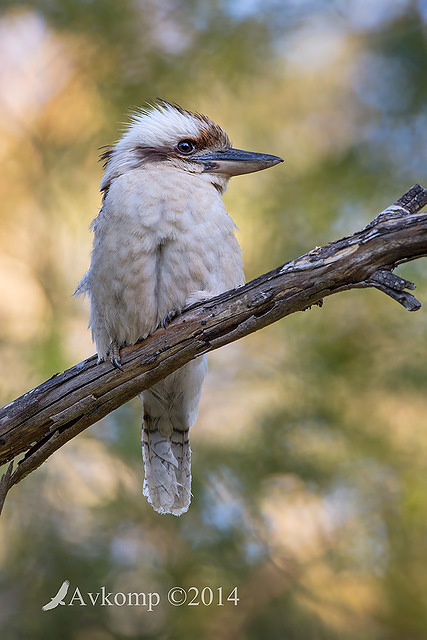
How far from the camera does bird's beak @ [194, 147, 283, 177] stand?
2795 mm

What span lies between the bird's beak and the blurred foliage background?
826 mm

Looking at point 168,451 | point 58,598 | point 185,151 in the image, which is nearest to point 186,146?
point 185,151

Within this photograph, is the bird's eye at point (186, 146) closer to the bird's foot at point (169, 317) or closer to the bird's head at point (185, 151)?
the bird's head at point (185, 151)

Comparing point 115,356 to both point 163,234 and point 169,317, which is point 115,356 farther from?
point 163,234

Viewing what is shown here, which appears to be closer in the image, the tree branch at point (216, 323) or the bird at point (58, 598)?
the tree branch at point (216, 323)

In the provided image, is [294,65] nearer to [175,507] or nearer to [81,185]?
[81,185]

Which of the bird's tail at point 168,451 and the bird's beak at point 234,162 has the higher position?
the bird's beak at point 234,162

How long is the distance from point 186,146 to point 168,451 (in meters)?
1.25

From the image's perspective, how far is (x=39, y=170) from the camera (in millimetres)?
4094

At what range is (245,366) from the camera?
3738 millimetres

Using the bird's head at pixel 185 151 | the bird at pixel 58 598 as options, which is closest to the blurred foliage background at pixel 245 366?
the bird at pixel 58 598

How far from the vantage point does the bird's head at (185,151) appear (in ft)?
9.12

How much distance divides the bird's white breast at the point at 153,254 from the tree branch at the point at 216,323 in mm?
173

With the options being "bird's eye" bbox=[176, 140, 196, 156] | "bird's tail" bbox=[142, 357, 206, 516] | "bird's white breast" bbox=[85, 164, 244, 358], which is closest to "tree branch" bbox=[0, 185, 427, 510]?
"bird's white breast" bbox=[85, 164, 244, 358]
